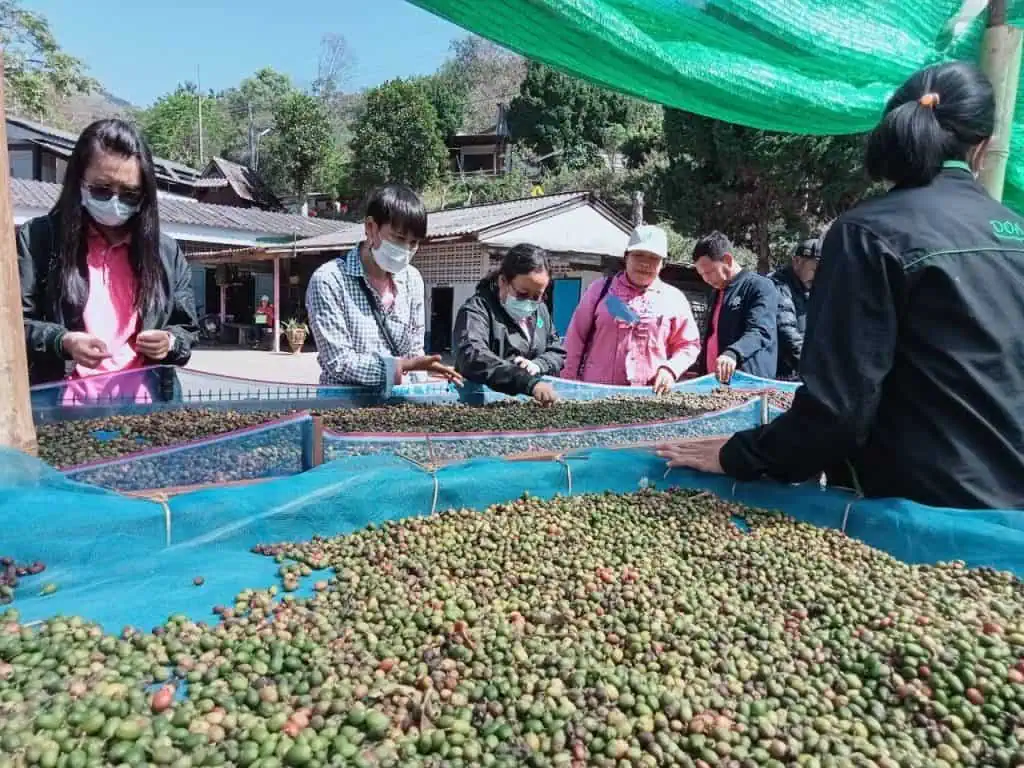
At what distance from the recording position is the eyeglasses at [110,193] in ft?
9.16

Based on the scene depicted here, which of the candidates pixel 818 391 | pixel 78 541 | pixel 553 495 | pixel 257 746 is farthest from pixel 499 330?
pixel 257 746

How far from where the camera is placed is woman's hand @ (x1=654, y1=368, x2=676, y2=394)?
4.11 m

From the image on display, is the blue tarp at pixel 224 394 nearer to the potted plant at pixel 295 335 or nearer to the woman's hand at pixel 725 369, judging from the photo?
the woman's hand at pixel 725 369

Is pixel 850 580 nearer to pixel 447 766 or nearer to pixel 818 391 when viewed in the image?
pixel 818 391

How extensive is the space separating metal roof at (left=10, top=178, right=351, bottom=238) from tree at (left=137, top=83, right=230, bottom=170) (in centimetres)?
3663

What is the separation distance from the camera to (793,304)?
5.80m

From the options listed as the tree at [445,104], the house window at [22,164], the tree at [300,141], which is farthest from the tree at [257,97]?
the house window at [22,164]

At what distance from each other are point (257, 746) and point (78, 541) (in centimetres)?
80

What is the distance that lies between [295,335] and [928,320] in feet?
62.2

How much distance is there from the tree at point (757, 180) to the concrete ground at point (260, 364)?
10.8 metres

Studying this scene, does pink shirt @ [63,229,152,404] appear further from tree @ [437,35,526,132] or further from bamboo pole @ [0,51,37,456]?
tree @ [437,35,526,132]

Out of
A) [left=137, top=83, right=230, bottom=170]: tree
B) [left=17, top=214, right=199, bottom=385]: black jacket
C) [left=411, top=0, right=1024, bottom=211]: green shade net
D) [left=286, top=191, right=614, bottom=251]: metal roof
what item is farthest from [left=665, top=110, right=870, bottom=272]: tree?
[left=137, top=83, right=230, bottom=170]: tree

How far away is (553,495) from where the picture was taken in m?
2.34

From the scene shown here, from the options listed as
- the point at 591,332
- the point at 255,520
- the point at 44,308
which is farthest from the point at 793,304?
the point at 44,308
